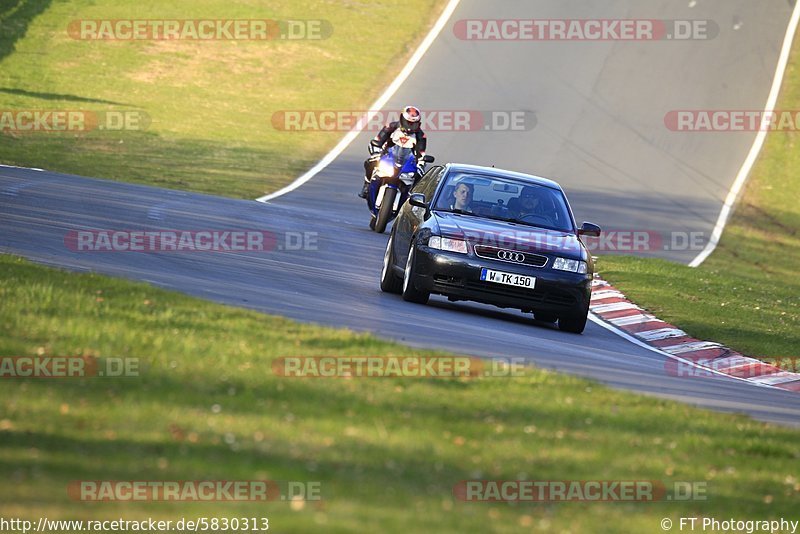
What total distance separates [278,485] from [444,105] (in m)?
31.3

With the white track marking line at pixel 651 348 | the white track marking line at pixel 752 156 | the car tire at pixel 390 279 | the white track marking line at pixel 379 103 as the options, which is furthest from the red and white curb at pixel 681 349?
the white track marking line at pixel 379 103

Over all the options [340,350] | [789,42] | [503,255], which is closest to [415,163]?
[503,255]

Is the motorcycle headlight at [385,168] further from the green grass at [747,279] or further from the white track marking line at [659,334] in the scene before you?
the white track marking line at [659,334]

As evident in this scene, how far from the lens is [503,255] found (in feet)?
47.2

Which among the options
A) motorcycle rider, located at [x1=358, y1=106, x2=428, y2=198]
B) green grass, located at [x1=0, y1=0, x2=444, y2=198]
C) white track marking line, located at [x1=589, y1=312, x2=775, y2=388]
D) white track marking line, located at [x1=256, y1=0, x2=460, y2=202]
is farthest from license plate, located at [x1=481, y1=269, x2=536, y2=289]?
green grass, located at [x1=0, y1=0, x2=444, y2=198]

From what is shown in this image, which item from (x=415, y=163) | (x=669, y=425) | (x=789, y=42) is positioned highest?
(x=789, y=42)

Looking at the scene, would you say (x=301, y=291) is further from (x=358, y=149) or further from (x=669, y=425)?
(x=358, y=149)

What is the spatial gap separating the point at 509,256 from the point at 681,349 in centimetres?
244

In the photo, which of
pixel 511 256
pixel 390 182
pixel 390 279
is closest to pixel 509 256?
pixel 511 256

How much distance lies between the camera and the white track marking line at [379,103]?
28.3m

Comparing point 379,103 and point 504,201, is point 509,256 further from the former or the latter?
point 379,103

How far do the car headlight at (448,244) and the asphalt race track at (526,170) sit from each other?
25.4 inches

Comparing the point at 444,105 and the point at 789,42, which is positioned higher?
the point at 789,42

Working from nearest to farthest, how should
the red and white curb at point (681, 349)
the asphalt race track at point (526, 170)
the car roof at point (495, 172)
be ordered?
the asphalt race track at point (526, 170), the red and white curb at point (681, 349), the car roof at point (495, 172)
